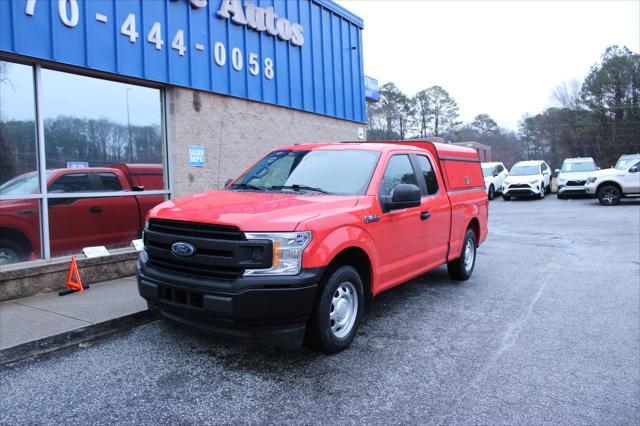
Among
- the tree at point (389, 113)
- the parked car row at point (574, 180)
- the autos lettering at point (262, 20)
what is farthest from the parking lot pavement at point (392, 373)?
the tree at point (389, 113)

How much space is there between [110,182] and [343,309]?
16.0 ft

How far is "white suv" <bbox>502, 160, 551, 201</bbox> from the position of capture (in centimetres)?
2266

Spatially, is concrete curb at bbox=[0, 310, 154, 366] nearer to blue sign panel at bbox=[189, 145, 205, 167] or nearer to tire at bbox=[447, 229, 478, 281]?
blue sign panel at bbox=[189, 145, 205, 167]

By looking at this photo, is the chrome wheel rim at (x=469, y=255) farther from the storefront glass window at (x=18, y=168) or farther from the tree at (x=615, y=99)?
the tree at (x=615, y=99)

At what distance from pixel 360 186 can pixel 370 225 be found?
47 cm

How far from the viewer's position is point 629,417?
3.26m

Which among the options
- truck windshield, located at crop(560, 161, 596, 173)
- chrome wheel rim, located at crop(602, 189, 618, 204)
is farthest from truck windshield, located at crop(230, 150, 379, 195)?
truck windshield, located at crop(560, 161, 596, 173)

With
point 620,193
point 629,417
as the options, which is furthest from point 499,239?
point 620,193

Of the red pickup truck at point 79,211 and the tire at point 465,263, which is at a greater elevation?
the red pickup truck at point 79,211

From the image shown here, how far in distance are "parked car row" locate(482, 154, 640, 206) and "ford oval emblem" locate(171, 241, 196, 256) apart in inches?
576

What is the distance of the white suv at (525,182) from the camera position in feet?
74.3

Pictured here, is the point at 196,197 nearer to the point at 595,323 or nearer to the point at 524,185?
the point at 595,323

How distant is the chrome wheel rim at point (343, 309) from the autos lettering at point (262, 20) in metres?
6.73

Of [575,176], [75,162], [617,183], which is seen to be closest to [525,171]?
[575,176]
